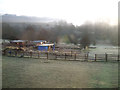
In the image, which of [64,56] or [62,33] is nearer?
[62,33]

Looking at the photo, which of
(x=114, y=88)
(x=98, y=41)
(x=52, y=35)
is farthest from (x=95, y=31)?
(x=114, y=88)

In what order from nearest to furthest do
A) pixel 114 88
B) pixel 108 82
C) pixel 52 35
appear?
pixel 52 35 < pixel 114 88 < pixel 108 82

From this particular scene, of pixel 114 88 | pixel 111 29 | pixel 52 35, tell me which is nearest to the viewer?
pixel 111 29

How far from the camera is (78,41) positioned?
105 cm

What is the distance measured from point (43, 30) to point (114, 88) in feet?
4.96

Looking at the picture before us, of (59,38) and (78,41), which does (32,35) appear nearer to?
(59,38)

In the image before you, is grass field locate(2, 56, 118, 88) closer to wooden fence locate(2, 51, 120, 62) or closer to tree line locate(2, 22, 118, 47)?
tree line locate(2, 22, 118, 47)

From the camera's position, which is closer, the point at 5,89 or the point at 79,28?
the point at 79,28

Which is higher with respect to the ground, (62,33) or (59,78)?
(62,33)

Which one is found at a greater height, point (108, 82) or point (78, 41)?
point (78, 41)

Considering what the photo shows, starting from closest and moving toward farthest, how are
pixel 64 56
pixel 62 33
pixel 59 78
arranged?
pixel 62 33
pixel 59 78
pixel 64 56

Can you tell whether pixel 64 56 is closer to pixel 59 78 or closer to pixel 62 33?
pixel 59 78

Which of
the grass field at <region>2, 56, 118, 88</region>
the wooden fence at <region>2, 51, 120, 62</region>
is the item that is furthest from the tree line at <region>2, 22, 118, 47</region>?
the wooden fence at <region>2, 51, 120, 62</region>

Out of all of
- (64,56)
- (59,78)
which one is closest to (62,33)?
(59,78)
